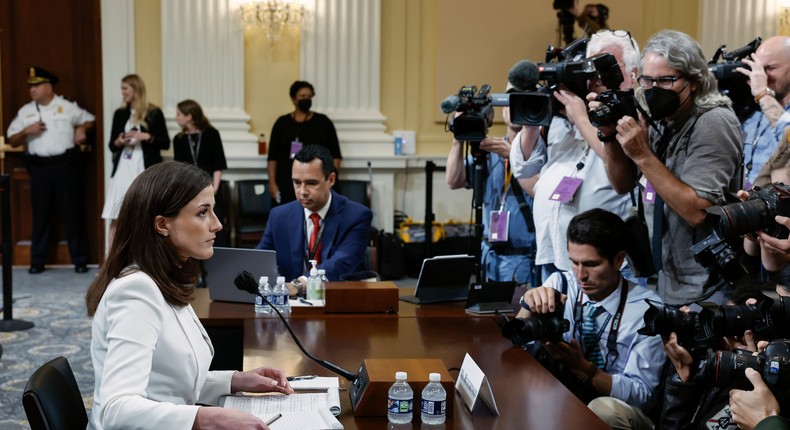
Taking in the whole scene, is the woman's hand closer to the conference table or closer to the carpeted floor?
the conference table

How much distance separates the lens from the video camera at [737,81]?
4156 mm

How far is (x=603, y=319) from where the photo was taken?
9.75 ft

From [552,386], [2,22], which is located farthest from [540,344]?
[2,22]

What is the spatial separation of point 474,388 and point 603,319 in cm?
90

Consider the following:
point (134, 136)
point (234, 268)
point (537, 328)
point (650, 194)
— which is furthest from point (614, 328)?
point (134, 136)

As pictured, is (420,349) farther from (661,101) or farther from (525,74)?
(525,74)

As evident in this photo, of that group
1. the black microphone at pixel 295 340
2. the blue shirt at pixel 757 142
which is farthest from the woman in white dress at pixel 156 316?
the blue shirt at pixel 757 142

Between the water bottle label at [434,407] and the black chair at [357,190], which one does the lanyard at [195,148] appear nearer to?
the black chair at [357,190]

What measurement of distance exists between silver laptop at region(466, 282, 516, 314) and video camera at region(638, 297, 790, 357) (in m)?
1.03

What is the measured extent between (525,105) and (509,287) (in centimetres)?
79

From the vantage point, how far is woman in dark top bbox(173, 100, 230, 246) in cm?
723

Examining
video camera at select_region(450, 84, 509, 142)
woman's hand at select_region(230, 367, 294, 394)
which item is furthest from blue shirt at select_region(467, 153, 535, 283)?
woman's hand at select_region(230, 367, 294, 394)

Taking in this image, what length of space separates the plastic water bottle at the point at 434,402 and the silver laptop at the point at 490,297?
49.5 inches

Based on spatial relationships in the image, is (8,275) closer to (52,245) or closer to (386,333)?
(52,245)
